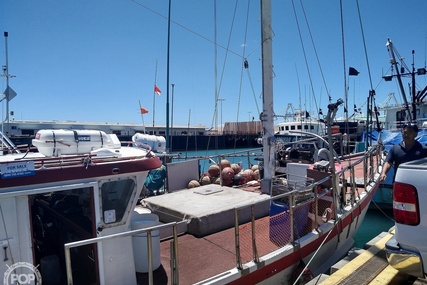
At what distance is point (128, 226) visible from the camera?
3.74m

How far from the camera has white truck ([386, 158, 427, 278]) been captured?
2646mm

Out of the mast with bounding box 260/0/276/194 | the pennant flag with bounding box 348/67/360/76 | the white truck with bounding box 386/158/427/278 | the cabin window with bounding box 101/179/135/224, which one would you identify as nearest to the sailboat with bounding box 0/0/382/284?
the cabin window with bounding box 101/179/135/224

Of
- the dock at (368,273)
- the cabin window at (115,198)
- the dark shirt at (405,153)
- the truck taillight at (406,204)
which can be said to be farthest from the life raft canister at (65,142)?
the dark shirt at (405,153)

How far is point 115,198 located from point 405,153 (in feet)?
14.1

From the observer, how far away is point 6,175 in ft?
9.50

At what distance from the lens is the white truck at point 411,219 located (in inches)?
104

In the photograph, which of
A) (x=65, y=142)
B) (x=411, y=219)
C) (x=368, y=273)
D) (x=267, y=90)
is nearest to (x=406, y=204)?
(x=411, y=219)

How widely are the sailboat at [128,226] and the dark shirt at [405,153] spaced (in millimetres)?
957

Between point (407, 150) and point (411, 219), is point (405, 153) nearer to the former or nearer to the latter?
point (407, 150)

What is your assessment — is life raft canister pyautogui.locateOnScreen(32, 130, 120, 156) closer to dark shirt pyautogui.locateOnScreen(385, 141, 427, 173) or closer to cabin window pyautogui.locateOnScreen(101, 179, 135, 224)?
cabin window pyautogui.locateOnScreen(101, 179, 135, 224)

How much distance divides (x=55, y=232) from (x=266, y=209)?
3872 millimetres

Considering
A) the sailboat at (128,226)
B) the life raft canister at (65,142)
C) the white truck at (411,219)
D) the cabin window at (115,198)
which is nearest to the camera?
the white truck at (411,219)

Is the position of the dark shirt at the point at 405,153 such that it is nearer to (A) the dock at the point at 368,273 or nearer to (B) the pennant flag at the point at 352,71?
(A) the dock at the point at 368,273

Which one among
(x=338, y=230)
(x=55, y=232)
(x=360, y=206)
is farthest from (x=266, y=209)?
(x=55, y=232)
